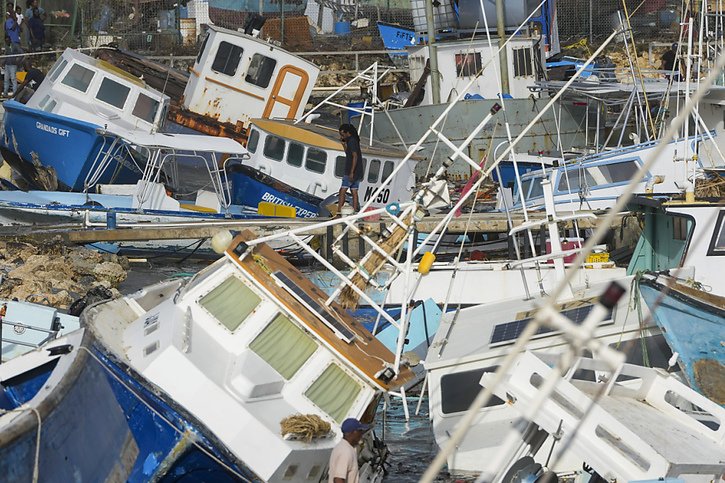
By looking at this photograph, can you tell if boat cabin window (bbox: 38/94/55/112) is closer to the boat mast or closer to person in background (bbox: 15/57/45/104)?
→ person in background (bbox: 15/57/45/104)

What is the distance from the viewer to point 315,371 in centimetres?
1028

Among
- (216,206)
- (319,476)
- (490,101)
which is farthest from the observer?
(490,101)

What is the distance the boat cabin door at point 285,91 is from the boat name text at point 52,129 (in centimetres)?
491

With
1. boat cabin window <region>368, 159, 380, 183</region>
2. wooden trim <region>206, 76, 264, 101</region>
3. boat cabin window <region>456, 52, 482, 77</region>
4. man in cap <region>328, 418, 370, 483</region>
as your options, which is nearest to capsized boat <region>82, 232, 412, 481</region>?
man in cap <region>328, 418, 370, 483</region>

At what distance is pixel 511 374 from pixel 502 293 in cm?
742

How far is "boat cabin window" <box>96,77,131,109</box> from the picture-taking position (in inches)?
956

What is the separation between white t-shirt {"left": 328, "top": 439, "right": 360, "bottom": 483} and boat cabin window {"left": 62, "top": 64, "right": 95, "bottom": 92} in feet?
54.8

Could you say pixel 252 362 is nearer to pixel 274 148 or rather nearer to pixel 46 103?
pixel 274 148

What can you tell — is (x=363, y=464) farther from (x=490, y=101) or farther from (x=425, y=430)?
(x=490, y=101)

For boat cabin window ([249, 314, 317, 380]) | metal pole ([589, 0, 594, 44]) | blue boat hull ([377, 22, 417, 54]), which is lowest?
metal pole ([589, 0, 594, 44])

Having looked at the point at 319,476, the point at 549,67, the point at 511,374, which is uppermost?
the point at 511,374

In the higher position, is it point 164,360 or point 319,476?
point 164,360

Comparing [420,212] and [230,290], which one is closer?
[230,290]

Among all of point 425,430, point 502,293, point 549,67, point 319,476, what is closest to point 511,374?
point 319,476
